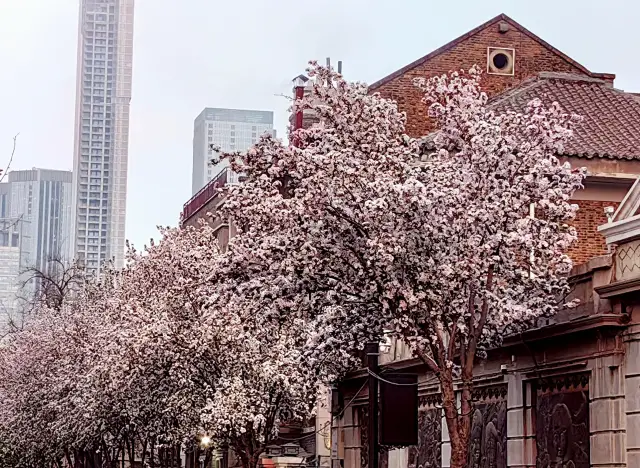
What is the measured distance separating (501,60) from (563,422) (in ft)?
74.3

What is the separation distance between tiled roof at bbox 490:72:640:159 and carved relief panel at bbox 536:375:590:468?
7.12 metres

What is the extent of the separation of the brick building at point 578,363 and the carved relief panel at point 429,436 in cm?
4

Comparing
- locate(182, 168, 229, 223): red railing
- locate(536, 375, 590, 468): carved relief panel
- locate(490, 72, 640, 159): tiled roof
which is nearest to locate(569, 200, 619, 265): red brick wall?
locate(490, 72, 640, 159): tiled roof

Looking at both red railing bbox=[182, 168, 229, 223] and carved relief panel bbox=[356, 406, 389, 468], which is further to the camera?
red railing bbox=[182, 168, 229, 223]

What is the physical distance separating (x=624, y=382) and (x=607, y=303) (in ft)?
4.56

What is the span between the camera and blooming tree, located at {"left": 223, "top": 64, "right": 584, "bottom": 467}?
23266mm

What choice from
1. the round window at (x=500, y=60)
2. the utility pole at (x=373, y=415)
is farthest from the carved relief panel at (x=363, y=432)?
the utility pole at (x=373, y=415)

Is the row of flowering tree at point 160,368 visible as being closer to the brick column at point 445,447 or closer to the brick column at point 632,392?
the brick column at point 445,447

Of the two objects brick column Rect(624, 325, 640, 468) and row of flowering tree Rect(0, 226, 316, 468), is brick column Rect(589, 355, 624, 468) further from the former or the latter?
row of flowering tree Rect(0, 226, 316, 468)

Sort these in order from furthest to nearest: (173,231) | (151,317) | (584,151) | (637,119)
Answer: (173,231) < (151,317) < (637,119) < (584,151)

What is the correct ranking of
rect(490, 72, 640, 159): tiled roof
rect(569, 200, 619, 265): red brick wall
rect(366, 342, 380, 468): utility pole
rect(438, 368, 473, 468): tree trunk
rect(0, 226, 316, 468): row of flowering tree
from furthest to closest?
rect(0, 226, 316, 468): row of flowering tree → rect(490, 72, 640, 159): tiled roof → rect(569, 200, 619, 265): red brick wall → rect(438, 368, 473, 468): tree trunk → rect(366, 342, 380, 468): utility pole

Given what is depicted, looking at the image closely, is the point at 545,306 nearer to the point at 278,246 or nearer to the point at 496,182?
the point at 496,182

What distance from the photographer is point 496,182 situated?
2400 centimetres

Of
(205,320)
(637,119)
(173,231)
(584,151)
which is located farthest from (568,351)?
(173,231)
